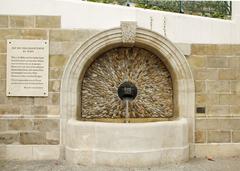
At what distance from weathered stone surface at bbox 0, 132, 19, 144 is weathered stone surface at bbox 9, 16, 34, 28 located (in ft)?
5.61

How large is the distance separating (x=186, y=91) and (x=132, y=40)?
3.95ft

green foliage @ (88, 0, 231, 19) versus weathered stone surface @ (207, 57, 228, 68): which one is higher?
green foliage @ (88, 0, 231, 19)

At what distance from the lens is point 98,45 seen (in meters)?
4.96

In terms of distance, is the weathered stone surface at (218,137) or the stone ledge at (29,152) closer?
the stone ledge at (29,152)

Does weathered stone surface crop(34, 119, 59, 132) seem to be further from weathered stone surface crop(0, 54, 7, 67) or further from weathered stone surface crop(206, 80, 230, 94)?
weathered stone surface crop(206, 80, 230, 94)

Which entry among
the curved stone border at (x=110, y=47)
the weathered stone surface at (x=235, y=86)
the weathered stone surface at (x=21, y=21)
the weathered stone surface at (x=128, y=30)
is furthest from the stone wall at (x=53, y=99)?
the weathered stone surface at (x=128, y=30)

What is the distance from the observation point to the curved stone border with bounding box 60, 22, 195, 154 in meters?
4.94

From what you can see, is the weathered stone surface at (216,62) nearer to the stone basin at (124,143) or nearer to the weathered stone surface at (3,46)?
the stone basin at (124,143)

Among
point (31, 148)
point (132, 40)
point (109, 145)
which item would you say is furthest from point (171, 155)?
point (31, 148)

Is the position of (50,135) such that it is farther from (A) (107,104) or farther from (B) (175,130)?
(B) (175,130)

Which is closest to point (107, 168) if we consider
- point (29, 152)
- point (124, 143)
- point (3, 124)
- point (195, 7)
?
point (124, 143)

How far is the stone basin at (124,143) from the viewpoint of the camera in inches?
176

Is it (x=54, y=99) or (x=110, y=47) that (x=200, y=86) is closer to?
(x=110, y=47)

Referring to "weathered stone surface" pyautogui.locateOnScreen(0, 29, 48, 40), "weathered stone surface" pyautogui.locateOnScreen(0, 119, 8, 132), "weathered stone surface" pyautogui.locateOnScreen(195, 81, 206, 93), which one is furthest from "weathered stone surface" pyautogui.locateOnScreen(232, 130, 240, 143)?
"weathered stone surface" pyautogui.locateOnScreen(0, 119, 8, 132)
